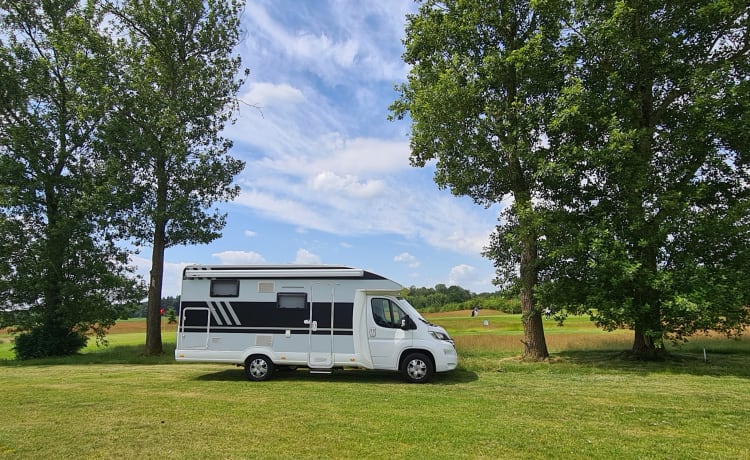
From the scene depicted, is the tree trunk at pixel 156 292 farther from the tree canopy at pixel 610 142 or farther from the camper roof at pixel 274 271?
the tree canopy at pixel 610 142

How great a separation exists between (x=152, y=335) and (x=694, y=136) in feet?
68.1

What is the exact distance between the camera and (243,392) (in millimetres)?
9727

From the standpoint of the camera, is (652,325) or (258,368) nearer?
(258,368)

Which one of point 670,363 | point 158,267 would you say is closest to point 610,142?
point 670,363

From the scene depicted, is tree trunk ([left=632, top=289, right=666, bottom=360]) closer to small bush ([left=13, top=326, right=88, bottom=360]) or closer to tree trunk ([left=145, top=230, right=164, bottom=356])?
tree trunk ([left=145, top=230, right=164, bottom=356])

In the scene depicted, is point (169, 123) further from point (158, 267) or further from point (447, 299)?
point (447, 299)

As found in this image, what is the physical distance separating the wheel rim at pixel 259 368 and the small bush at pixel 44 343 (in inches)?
556

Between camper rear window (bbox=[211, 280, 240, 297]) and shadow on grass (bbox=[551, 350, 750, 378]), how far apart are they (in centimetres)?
968

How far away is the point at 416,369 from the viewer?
11.1 meters

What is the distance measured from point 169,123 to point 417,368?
1522 cm

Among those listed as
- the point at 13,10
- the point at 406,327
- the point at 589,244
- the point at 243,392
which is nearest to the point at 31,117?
the point at 13,10

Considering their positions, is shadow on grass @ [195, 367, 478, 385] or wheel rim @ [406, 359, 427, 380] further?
shadow on grass @ [195, 367, 478, 385]

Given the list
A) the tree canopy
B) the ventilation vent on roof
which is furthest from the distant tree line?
A: the ventilation vent on roof

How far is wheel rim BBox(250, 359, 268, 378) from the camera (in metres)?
11.4
